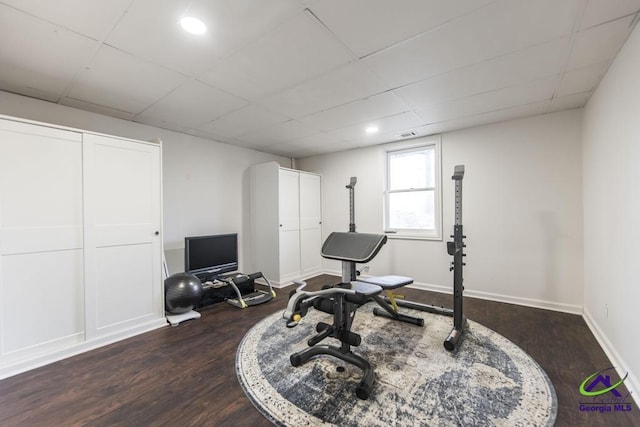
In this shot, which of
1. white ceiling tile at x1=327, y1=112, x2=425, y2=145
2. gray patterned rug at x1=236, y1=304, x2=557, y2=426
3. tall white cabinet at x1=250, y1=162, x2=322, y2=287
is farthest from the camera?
tall white cabinet at x1=250, y1=162, x2=322, y2=287

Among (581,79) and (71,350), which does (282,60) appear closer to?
(581,79)

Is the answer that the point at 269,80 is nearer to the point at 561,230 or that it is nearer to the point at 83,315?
the point at 83,315

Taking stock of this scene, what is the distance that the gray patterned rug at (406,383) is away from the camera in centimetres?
159

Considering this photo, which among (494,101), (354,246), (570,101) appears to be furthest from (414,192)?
(354,246)

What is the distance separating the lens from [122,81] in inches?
92.3

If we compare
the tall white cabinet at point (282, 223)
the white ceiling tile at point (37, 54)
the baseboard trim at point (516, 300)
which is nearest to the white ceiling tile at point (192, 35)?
the white ceiling tile at point (37, 54)

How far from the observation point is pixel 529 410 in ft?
5.33

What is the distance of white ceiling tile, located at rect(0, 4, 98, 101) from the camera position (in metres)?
1.65

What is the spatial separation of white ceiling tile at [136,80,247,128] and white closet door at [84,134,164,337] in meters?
0.47

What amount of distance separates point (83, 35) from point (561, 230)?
4.99m

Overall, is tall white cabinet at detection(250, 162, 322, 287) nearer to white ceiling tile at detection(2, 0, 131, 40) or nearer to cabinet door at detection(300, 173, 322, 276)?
cabinet door at detection(300, 173, 322, 276)

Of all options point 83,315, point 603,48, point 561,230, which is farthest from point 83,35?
point 561,230

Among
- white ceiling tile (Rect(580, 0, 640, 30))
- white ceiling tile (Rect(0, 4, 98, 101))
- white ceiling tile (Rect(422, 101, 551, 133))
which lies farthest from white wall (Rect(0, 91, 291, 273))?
white ceiling tile (Rect(580, 0, 640, 30))

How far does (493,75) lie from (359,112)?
4.43 feet
